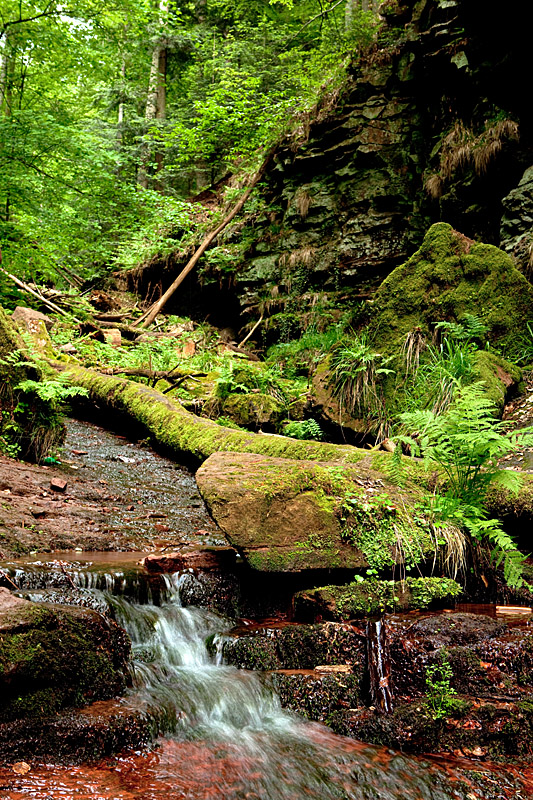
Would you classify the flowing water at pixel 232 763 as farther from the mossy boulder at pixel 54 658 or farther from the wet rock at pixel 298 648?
the mossy boulder at pixel 54 658

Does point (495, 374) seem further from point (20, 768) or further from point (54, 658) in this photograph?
point (20, 768)

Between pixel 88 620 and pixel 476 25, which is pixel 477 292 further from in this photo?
pixel 88 620

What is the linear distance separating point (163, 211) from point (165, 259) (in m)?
1.56

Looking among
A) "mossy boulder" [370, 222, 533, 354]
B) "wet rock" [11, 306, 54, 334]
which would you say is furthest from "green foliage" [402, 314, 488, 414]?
"wet rock" [11, 306, 54, 334]

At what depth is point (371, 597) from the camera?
11.9 feet

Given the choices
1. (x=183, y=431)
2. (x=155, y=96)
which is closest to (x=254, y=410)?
(x=183, y=431)

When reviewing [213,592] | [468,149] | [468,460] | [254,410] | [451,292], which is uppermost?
[468,149]

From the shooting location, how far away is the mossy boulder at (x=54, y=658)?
2508 mm

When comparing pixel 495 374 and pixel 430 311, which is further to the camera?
pixel 430 311

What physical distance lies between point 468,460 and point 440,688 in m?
1.76

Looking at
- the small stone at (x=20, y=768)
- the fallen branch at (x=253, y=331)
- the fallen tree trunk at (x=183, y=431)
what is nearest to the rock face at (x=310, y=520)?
the fallen tree trunk at (x=183, y=431)

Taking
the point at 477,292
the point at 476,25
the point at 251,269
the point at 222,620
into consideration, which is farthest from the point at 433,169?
the point at 222,620

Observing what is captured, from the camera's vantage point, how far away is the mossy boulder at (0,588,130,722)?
2508mm

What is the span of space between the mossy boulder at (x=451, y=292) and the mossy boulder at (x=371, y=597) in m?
4.85
